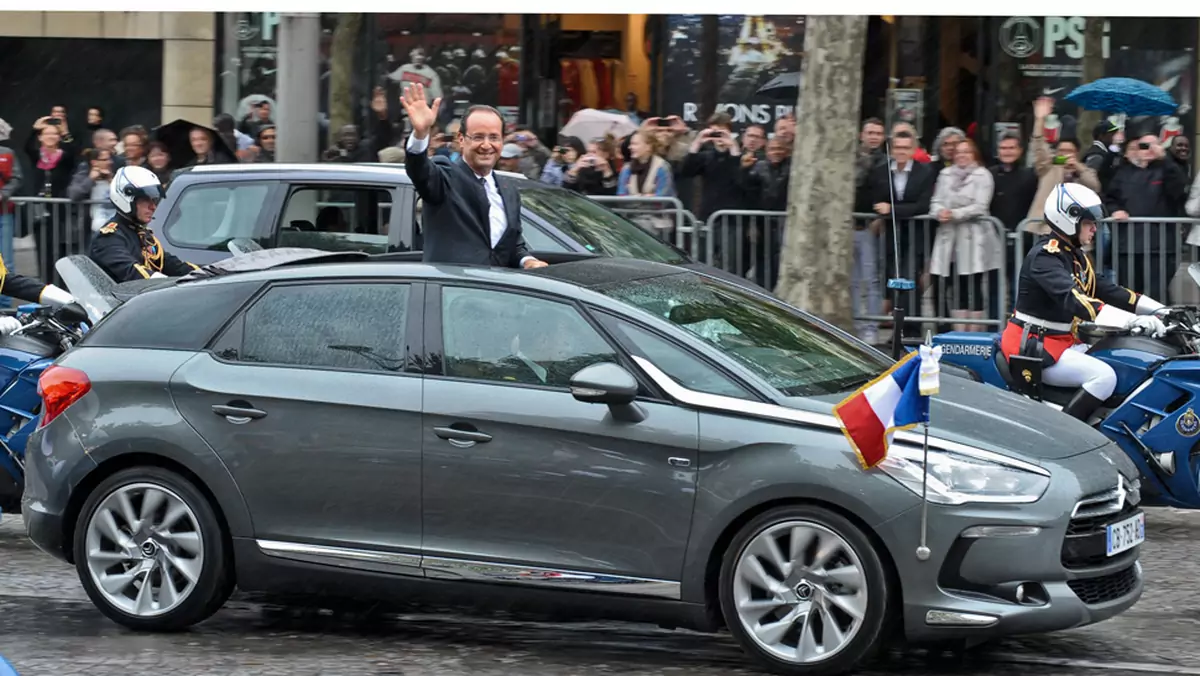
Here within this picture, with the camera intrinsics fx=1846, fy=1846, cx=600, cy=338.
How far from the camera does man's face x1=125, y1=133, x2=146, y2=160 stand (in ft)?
50.8

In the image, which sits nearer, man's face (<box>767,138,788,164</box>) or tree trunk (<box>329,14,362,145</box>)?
man's face (<box>767,138,788,164</box>)

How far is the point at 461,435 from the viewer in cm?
668

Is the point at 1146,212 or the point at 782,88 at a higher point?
the point at 782,88

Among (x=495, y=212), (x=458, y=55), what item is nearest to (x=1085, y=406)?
(x=495, y=212)

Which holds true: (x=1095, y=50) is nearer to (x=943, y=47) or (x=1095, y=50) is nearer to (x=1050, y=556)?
(x=943, y=47)

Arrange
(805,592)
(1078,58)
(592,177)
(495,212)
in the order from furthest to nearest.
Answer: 1. (1078,58)
2. (592,177)
3. (495,212)
4. (805,592)

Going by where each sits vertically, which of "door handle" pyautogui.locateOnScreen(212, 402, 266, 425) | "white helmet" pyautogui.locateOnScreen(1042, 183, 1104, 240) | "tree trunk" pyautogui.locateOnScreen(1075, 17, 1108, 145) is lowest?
"door handle" pyautogui.locateOnScreen(212, 402, 266, 425)

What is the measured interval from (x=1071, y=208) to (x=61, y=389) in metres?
5.40

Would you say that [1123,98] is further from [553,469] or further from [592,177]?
[553,469]

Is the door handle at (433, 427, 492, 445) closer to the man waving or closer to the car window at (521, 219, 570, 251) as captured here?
the man waving

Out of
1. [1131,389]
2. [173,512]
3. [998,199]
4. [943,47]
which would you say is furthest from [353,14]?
[173,512]

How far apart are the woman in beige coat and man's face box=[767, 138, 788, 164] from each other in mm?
1530

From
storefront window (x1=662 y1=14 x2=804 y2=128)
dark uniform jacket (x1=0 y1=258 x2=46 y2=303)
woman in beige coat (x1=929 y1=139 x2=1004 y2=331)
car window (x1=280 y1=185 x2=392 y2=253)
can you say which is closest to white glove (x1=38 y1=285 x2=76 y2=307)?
dark uniform jacket (x1=0 y1=258 x2=46 y2=303)

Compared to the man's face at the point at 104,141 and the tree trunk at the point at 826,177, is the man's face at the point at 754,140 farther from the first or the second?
the man's face at the point at 104,141
